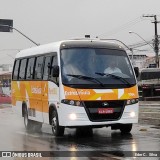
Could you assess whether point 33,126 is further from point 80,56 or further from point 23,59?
point 80,56

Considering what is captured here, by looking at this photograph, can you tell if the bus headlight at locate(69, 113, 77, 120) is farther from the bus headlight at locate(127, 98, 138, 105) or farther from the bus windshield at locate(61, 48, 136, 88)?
the bus headlight at locate(127, 98, 138, 105)

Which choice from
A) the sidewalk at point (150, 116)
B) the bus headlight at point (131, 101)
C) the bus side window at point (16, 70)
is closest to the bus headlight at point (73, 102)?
the bus headlight at point (131, 101)

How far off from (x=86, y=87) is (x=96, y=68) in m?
0.78

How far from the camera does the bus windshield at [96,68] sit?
12.9m

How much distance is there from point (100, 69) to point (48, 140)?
2.44 m

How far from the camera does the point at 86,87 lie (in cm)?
1273

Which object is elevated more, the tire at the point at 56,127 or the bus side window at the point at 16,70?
the bus side window at the point at 16,70

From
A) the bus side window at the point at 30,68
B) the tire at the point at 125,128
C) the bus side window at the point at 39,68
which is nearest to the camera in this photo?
the tire at the point at 125,128

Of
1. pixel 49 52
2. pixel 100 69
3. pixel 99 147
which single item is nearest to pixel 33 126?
pixel 49 52

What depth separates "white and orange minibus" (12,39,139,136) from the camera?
12648mm

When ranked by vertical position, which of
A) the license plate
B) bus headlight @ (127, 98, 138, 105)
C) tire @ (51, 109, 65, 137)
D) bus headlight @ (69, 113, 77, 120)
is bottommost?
tire @ (51, 109, 65, 137)

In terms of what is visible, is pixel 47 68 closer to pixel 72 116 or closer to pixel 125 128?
pixel 72 116

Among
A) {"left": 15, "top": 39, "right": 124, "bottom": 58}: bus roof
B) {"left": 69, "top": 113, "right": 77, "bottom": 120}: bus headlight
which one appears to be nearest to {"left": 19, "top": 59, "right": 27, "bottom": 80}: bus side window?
{"left": 15, "top": 39, "right": 124, "bottom": 58}: bus roof

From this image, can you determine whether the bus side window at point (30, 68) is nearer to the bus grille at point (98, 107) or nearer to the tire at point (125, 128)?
the tire at point (125, 128)
